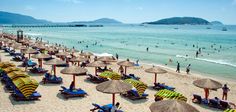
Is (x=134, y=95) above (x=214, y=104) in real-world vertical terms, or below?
above

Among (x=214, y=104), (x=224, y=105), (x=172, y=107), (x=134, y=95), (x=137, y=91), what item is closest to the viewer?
(x=172, y=107)

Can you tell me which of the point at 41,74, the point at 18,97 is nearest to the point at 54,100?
the point at 18,97

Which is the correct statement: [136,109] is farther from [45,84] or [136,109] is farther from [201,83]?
[45,84]

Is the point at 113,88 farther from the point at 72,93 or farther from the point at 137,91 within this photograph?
the point at 72,93

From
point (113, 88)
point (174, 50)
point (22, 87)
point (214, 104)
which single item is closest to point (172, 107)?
point (113, 88)

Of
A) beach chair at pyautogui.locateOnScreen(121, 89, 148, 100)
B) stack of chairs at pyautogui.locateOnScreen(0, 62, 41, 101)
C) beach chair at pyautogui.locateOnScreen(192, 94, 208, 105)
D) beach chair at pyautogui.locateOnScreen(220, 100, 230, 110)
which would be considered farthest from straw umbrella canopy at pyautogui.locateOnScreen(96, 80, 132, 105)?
beach chair at pyautogui.locateOnScreen(220, 100, 230, 110)

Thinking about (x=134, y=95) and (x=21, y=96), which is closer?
(x=21, y=96)

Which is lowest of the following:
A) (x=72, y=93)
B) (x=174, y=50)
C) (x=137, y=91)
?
(x=72, y=93)

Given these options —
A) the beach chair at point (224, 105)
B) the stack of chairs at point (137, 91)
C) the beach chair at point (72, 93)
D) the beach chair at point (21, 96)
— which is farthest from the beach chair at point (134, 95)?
the beach chair at point (21, 96)

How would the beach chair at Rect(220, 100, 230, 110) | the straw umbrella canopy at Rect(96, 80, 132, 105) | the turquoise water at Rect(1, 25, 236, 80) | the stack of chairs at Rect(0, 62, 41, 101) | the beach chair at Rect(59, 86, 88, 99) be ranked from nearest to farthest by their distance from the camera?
1. the straw umbrella canopy at Rect(96, 80, 132, 105)
2. the stack of chairs at Rect(0, 62, 41, 101)
3. the beach chair at Rect(220, 100, 230, 110)
4. the beach chair at Rect(59, 86, 88, 99)
5. the turquoise water at Rect(1, 25, 236, 80)

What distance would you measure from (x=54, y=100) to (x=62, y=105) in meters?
0.92

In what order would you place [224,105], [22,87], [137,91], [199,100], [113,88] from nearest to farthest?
1. [113,88]
2. [22,87]
3. [224,105]
4. [137,91]
5. [199,100]

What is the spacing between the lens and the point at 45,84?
17172 mm

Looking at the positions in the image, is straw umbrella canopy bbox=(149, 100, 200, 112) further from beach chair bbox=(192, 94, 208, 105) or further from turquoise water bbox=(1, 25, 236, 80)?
turquoise water bbox=(1, 25, 236, 80)
